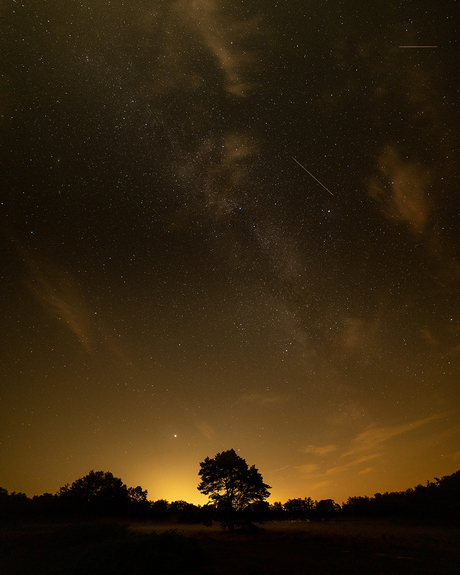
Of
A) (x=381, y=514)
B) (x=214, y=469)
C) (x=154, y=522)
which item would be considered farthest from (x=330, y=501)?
(x=214, y=469)

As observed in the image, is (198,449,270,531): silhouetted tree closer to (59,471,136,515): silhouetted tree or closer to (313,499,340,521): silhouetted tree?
(59,471,136,515): silhouetted tree

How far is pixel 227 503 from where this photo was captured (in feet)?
88.9

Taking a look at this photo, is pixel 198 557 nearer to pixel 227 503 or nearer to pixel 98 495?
pixel 227 503

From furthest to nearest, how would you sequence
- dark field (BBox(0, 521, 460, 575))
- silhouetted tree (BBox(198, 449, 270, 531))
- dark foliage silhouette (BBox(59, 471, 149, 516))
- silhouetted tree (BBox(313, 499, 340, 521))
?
silhouetted tree (BBox(313, 499, 340, 521))
dark foliage silhouette (BBox(59, 471, 149, 516))
silhouetted tree (BBox(198, 449, 270, 531))
dark field (BBox(0, 521, 460, 575))

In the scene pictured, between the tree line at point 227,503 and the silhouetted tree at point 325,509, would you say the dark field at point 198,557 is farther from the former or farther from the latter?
the silhouetted tree at point 325,509

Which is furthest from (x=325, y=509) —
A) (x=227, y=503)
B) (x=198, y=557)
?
(x=198, y=557)

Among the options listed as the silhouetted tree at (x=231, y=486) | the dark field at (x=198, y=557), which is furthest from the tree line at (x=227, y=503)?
the dark field at (x=198, y=557)

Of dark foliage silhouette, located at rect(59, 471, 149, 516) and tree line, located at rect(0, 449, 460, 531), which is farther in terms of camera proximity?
dark foliage silhouette, located at rect(59, 471, 149, 516)

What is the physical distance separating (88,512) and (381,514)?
38.9m

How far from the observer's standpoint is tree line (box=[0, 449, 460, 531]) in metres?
27.3

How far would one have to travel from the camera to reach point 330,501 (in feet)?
173

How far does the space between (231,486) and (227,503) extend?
1.33 m

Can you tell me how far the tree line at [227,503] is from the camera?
89.6 ft

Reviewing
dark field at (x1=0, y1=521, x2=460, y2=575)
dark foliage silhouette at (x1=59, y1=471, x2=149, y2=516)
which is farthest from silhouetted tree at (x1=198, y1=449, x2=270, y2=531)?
dark foliage silhouette at (x1=59, y1=471, x2=149, y2=516)
